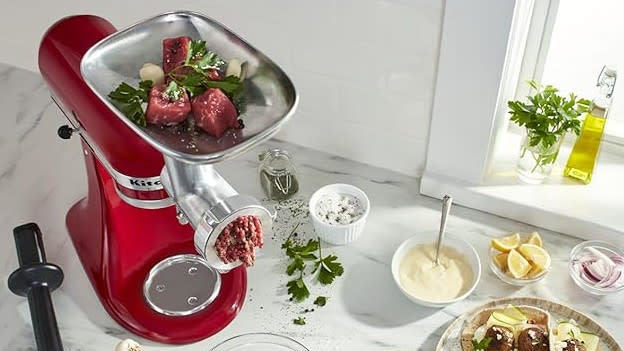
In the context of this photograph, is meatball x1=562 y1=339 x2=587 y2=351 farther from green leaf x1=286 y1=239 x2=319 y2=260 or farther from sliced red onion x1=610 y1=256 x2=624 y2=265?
green leaf x1=286 y1=239 x2=319 y2=260

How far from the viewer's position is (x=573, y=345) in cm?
112

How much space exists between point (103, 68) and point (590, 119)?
2.51 feet

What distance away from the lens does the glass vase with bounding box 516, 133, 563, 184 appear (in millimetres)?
1302

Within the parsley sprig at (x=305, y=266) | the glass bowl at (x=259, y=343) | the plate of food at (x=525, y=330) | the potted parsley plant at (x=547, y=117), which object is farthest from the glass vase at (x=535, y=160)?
the glass bowl at (x=259, y=343)

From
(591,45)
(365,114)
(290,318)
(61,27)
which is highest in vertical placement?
(61,27)

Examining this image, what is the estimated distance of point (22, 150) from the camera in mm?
1488

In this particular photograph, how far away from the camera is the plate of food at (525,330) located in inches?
44.4

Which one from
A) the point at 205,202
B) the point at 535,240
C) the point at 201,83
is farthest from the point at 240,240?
the point at 535,240

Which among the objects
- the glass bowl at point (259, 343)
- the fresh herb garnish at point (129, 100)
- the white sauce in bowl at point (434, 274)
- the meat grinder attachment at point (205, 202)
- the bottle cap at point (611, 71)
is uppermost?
the fresh herb garnish at point (129, 100)

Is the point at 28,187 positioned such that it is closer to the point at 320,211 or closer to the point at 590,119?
the point at 320,211

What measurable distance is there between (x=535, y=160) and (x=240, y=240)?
1.96 ft

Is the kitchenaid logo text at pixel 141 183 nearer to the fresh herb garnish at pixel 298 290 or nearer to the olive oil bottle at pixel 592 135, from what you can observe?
the fresh herb garnish at pixel 298 290

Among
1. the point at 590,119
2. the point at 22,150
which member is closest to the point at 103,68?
the point at 22,150

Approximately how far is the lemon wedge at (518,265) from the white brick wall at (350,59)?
0.81ft
